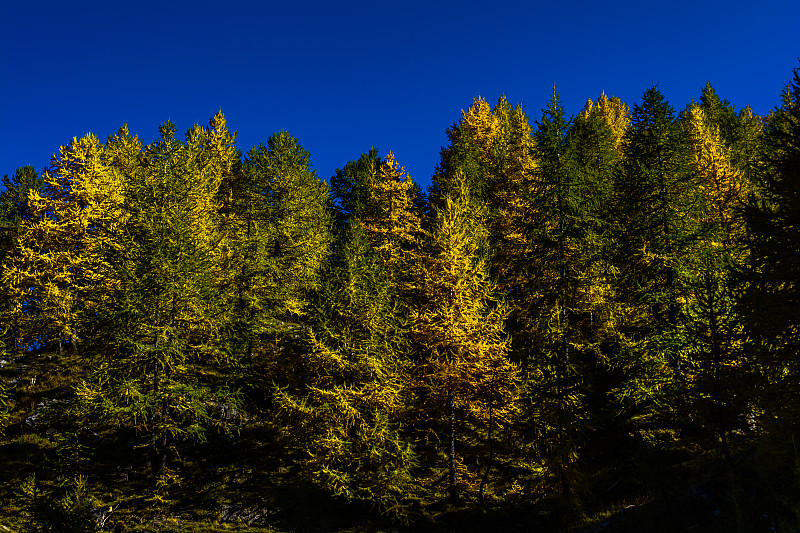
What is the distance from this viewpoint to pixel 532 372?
15.6 m

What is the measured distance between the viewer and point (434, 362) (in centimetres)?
1528

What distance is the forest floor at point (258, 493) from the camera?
9.13 m

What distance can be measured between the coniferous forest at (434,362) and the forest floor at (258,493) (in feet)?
0.31

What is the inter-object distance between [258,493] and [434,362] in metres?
8.36

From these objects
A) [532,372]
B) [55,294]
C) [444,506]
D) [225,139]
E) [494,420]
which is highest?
[225,139]

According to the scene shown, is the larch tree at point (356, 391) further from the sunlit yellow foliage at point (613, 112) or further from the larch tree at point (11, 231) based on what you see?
the sunlit yellow foliage at point (613, 112)

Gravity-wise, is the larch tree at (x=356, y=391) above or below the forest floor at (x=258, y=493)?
above

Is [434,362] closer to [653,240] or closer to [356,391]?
[356,391]

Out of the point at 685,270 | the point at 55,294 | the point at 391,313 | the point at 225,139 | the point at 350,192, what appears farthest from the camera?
the point at 350,192

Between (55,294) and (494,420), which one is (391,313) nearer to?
(494,420)

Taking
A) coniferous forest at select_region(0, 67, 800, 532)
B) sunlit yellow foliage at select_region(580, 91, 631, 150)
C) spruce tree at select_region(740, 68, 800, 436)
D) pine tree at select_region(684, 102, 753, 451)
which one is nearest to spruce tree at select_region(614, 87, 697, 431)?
coniferous forest at select_region(0, 67, 800, 532)

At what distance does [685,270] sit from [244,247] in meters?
18.5

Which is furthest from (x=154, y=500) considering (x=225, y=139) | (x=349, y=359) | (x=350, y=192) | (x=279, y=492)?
(x=350, y=192)

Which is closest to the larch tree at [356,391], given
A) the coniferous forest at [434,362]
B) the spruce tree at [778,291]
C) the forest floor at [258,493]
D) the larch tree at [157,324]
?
the coniferous forest at [434,362]
